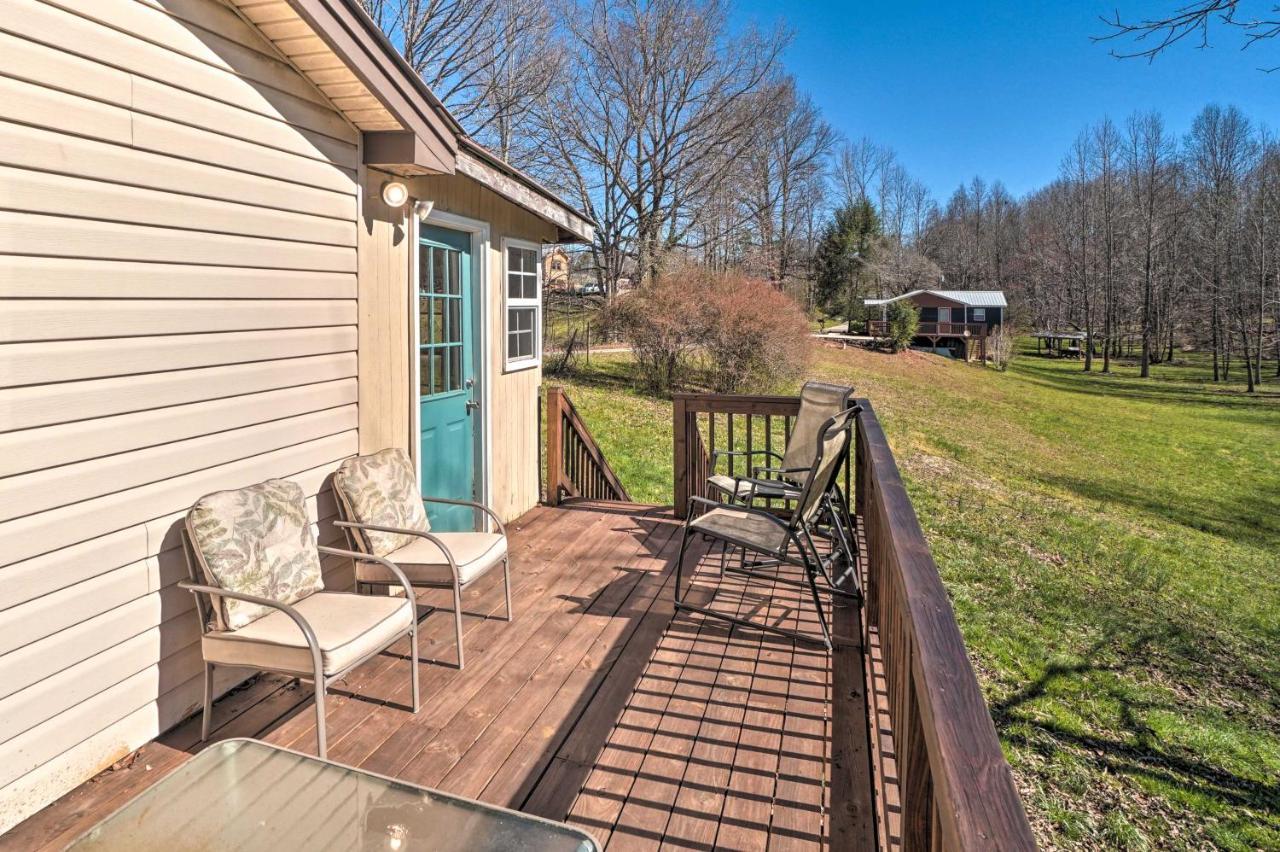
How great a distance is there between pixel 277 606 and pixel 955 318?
38.5 metres

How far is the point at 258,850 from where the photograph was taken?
142 cm

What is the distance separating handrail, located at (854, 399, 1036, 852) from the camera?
3.12ft

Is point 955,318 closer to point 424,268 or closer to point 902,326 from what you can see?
point 902,326

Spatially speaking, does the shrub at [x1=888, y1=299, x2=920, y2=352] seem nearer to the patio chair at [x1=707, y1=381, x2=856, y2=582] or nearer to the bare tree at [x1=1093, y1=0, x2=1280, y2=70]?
the patio chair at [x1=707, y1=381, x2=856, y2=582]

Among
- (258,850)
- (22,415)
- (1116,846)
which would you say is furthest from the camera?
(1116,846)

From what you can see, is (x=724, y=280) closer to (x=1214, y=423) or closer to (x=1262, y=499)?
(x=1262, y=499)

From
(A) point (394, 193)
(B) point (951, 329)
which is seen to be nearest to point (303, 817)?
(A) point (394, 193)

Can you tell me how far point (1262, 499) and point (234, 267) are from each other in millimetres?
15777

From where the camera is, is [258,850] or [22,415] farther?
[22,415]

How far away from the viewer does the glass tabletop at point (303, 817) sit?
4.77 ft

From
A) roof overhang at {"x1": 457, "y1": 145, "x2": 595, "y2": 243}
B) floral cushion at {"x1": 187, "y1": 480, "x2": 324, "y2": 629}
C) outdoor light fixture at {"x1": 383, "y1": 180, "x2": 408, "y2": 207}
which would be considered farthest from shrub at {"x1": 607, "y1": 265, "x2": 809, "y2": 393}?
floral cushion at {"x1": 187, "y1": 480, "x2": 324, "y2": 629}

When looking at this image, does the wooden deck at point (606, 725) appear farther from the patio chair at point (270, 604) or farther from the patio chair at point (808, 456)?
the patio chair at point (808, 456)

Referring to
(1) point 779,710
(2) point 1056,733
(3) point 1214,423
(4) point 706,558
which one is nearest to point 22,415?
(1) point 779,710

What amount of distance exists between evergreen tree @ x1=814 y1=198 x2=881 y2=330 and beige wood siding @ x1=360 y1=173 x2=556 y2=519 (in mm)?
33182
